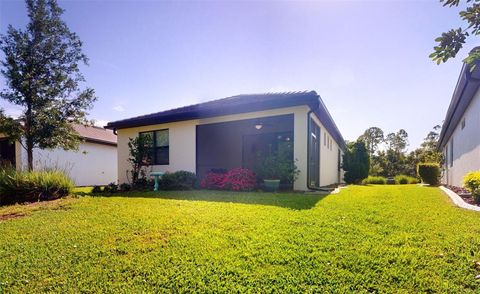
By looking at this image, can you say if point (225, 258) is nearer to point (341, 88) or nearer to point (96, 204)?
point (96, 204)

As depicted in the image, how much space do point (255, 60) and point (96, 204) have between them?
6.53 m

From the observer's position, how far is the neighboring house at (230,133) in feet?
28.2

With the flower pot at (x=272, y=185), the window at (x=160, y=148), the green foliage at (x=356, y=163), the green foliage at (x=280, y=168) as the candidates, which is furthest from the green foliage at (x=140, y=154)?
the green foliage at (x=356, y=163)

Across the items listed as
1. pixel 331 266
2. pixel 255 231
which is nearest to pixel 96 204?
pixel 255 231

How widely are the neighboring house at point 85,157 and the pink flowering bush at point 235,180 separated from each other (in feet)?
28.7

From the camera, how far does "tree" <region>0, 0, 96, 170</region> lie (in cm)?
911

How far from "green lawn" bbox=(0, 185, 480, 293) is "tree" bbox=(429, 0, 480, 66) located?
1.72m

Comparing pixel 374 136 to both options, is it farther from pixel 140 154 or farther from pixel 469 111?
pixel 140 154

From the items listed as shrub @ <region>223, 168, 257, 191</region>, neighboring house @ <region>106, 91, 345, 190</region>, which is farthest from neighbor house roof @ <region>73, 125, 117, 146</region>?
shrub @ <region>223, 168, 257, 191</region>

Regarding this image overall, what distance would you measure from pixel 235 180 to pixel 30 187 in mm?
5597

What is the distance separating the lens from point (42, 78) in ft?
31.3

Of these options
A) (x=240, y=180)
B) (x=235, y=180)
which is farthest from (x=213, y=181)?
(x=240, y=180)

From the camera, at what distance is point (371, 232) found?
3.21 meters

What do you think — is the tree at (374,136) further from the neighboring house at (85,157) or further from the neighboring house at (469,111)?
the neighboring house at (85,157)
